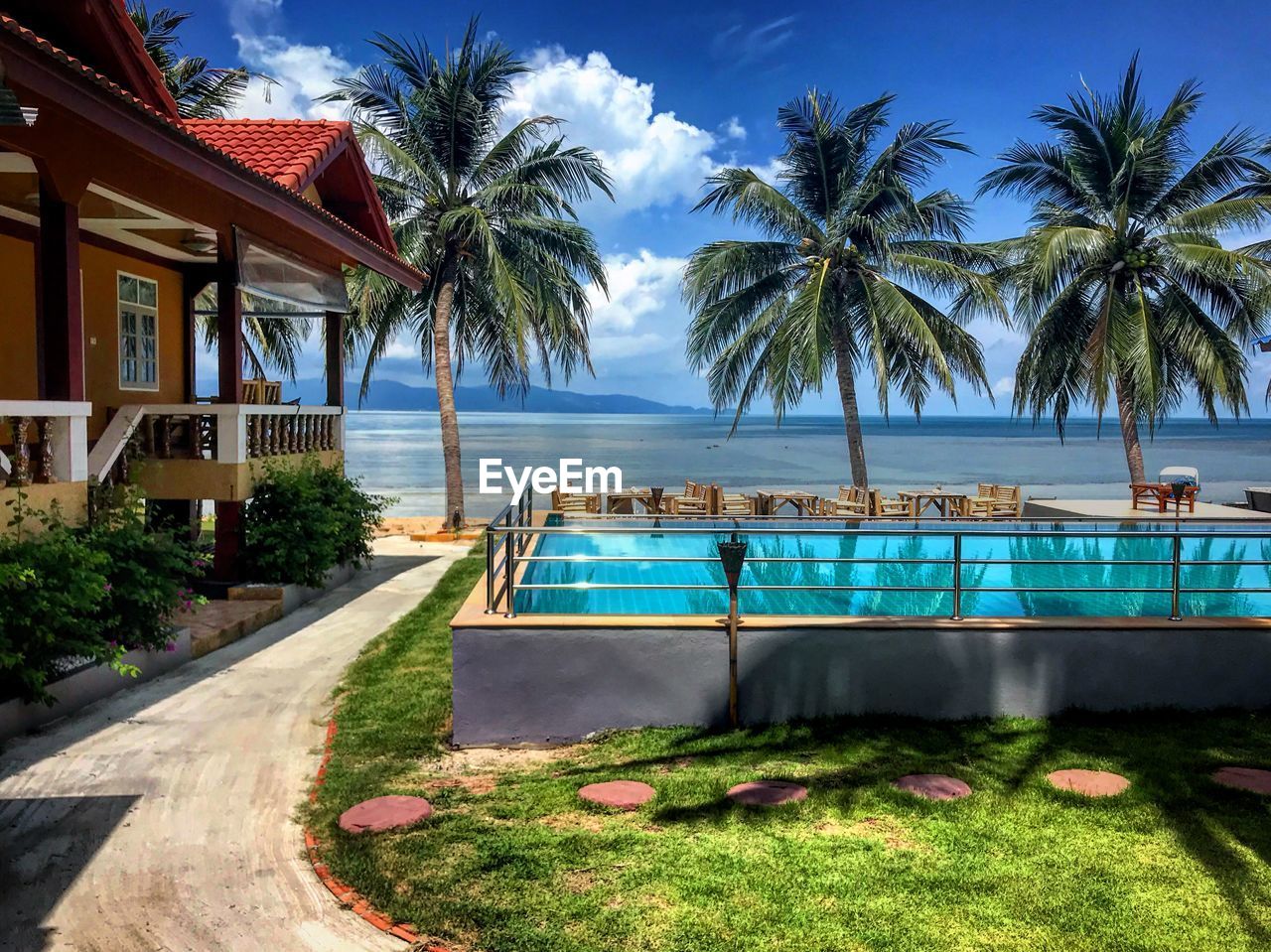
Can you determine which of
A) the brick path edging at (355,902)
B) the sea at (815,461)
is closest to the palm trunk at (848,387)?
the sea at (815,461)

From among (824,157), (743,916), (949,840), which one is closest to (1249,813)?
(949,840)

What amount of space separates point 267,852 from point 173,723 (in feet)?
8.50

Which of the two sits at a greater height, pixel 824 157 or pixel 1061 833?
pixel 824 157

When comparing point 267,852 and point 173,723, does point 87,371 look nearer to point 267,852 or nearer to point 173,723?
point 173,723

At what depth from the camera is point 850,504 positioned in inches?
708

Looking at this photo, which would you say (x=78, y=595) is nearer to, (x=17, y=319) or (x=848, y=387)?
(x=17, y=319)

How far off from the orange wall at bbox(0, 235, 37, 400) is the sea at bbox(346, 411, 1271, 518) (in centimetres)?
1571

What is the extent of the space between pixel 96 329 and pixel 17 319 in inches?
58.7

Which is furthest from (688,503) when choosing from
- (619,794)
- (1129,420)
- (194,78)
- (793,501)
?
(619,794)

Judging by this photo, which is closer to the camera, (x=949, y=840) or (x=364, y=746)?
(x=949, y=840)

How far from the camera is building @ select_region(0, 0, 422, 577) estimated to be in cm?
749

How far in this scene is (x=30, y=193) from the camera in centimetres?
941

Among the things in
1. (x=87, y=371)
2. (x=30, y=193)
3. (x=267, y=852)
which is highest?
(x=30, y=193)

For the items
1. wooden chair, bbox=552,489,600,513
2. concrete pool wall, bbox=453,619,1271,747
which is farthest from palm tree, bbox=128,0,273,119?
concrete pool wall, bbox=453,619,1271,747
